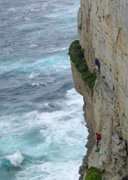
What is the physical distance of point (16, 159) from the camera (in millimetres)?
54625

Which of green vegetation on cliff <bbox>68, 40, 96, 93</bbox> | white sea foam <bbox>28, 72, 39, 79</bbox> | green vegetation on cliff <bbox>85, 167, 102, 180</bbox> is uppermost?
green vegetation on cliff <bbox>68, 40, 96, 93</bbox>

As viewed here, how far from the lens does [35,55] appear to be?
9062 cm

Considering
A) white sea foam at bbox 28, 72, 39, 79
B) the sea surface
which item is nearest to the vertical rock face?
the sea surface

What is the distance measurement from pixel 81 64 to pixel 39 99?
85.6 feet

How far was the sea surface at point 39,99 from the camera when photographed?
53906 millimetres

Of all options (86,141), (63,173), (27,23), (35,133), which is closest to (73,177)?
(63,173)

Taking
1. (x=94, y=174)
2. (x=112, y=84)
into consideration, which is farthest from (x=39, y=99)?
(x=112, y=84)

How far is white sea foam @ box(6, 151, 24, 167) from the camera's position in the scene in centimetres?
5431

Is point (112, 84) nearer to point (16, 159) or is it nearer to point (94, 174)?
point (94, 174)

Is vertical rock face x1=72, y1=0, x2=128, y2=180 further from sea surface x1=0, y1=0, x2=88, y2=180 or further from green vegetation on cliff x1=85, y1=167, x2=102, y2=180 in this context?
sea surface x1=0, y1=0, x2=88, y2=180

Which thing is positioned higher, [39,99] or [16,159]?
[16,159]

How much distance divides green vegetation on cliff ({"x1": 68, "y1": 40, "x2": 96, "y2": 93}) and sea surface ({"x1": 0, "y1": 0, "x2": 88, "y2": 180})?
11349 millimetres

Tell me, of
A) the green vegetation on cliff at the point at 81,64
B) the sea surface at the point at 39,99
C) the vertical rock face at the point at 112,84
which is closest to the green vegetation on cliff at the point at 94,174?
the vertical rock face at the point at 112,84

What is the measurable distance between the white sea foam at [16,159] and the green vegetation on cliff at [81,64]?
13.9 meters
